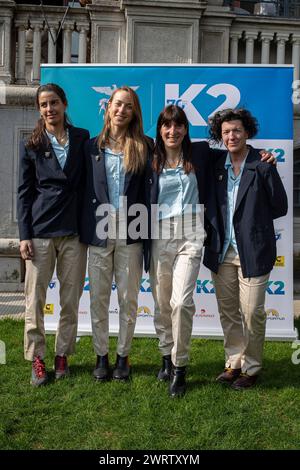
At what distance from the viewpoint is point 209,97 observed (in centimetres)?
470

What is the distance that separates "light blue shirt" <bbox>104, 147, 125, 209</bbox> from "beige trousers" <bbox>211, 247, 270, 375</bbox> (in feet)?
2.80

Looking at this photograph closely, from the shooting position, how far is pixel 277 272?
4859 mm

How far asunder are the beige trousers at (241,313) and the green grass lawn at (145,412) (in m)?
0.22

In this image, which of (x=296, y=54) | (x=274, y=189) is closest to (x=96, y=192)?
(x=274, y=189)

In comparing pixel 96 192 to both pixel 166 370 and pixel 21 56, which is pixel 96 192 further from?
pixel 21 56

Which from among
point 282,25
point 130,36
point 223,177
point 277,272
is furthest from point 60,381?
point 282,25

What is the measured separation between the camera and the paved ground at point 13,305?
5.65 metres

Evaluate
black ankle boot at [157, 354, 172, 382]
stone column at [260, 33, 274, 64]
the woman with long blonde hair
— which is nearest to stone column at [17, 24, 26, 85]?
stone column at [260, 33, 274, 64]

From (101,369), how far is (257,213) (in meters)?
1.53

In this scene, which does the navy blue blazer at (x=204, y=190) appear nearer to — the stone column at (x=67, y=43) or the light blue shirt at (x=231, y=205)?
the light blue shirt at (x=231, y=205)

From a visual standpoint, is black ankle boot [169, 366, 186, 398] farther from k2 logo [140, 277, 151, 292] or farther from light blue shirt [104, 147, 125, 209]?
k2 logo [140, 277, 151, 292]

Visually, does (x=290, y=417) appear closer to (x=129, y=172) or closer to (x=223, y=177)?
(x=223, y=177)

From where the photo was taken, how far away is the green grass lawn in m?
2.97
